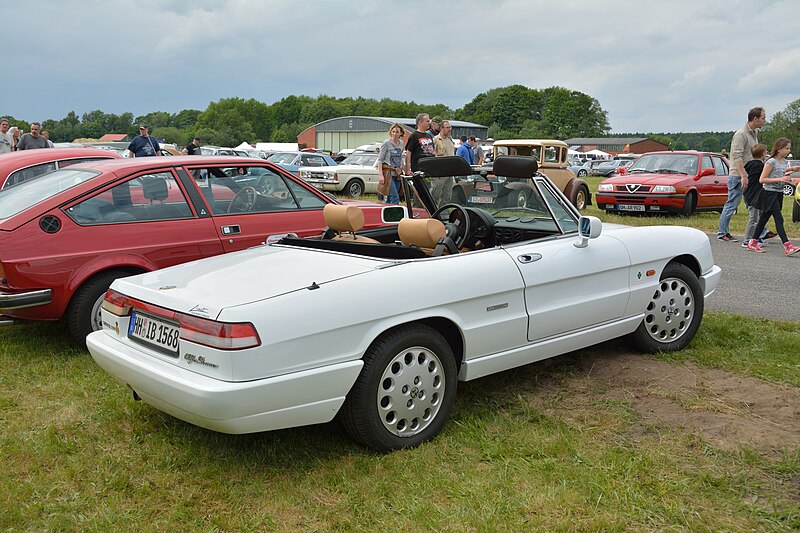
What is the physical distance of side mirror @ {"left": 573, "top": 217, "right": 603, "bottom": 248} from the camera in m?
4.26

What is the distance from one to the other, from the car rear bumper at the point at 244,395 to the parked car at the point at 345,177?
1772 centimetres

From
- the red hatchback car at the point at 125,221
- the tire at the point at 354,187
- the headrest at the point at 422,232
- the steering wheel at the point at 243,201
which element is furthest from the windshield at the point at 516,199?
the tire at the point at 354,187

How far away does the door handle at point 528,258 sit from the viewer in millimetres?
3986

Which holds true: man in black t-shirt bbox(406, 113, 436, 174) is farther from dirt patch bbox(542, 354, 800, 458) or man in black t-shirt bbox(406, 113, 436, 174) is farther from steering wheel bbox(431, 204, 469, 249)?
dirt patch bbox(542, 354, 800, 458)

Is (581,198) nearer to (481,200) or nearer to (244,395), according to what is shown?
(481,200)

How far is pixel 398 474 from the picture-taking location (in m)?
3.26

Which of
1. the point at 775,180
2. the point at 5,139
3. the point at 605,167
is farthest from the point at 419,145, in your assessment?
A: the point at 605,167

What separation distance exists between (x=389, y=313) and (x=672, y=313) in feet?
8.34

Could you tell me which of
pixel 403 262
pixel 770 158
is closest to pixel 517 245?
pixel 403 262

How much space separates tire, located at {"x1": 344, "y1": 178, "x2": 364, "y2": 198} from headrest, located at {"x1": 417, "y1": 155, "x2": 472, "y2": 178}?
16.5 meters

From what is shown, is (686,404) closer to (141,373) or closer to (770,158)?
(141,373)

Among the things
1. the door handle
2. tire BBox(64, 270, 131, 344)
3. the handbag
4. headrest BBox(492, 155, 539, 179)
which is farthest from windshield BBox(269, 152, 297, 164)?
the door handle

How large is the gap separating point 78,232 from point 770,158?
878 centimetres

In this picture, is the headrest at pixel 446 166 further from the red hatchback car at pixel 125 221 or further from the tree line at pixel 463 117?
the tree line at pixel 463 117
